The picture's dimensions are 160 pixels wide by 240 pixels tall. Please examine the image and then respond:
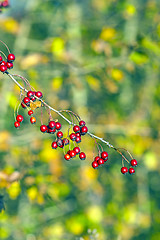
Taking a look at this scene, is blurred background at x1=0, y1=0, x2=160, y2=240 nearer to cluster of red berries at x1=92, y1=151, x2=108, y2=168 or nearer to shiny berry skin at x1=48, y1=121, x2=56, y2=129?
cluster of red berries at x1=92, y1=151, x2=108, y2=168

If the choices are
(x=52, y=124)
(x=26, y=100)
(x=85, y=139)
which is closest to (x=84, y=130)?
(x=52, y=124)

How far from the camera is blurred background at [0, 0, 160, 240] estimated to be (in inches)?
118

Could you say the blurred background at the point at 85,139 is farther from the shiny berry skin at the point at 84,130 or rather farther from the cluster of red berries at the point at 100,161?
the shiny berry skin at the point at 84,130

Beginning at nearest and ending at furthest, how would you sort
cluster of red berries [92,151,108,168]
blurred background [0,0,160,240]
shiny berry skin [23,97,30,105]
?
shiny berry skin [23,97,30,105] < cluster of red berries [92,151,108,168] < blurred background [0,0,160,240]

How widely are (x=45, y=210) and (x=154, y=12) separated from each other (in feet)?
9.61

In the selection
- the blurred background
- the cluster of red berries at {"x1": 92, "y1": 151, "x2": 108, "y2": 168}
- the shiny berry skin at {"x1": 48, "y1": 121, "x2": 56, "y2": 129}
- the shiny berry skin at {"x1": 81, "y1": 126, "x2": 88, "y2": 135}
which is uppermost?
the blurred background

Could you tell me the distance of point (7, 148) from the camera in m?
3.20

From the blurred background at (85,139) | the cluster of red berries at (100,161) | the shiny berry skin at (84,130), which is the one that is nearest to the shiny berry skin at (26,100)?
the shiny berry skin at (84,130)

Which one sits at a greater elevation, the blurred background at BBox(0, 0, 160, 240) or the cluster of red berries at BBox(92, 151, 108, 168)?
the blurred background at BBox(0, 0, 160, 240)

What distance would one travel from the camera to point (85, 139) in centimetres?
386

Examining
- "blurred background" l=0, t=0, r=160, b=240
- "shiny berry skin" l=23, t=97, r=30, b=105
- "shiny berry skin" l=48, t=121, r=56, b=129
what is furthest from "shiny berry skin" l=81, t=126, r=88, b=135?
"blurred background" l=0, t=0, r=160, b=240

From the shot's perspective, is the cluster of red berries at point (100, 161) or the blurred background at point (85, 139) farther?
the blurred background at point (85, 139)

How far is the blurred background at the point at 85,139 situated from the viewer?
300 cm

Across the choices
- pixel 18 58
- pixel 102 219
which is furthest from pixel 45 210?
pixel 18 58
